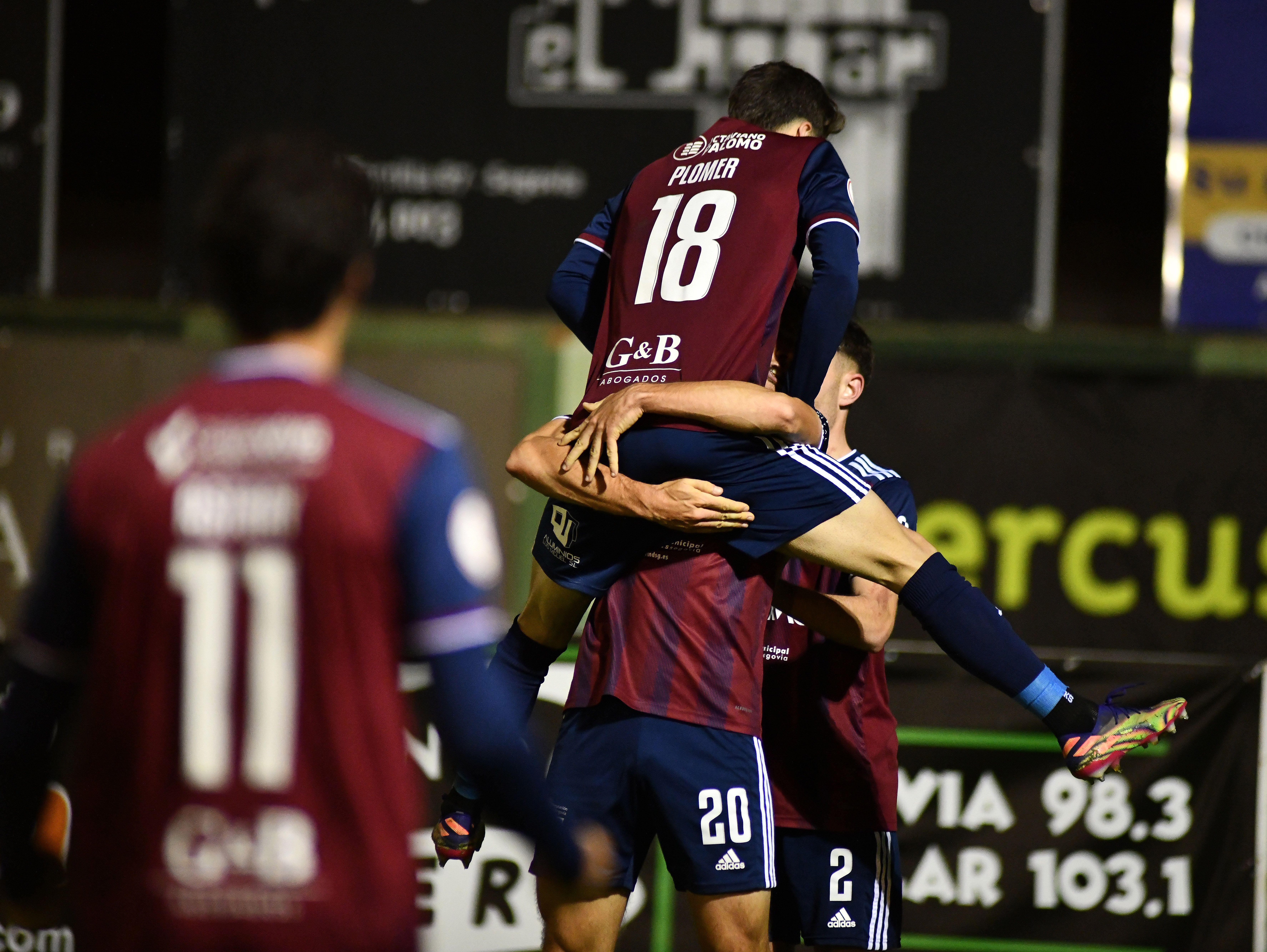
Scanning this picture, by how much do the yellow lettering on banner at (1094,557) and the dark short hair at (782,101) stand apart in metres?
4.27

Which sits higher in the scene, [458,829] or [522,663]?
[522,663]

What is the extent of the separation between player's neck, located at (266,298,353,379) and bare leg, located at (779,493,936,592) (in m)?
1.62

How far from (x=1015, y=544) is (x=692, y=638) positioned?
4.55m

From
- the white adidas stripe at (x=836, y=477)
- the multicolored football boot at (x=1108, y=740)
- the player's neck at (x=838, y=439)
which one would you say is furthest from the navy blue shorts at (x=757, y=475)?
the multicolored football boot at (x=1108, y=740)

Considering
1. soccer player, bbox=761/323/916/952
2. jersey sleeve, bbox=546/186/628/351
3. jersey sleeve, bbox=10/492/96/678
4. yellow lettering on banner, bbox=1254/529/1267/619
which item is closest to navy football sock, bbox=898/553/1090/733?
soccer player, bbox=761/323/916/952

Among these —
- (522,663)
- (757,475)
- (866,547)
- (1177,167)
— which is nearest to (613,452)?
(757,475)

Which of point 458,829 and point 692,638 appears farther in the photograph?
point 458,829

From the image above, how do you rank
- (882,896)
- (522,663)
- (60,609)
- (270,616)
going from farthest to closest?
(882,896), (522,663), (60,609), (270,616)

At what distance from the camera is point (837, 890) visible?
12.1 feet

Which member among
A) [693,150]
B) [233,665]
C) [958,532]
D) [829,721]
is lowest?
[829,721]

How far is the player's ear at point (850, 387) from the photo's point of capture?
13.1ft

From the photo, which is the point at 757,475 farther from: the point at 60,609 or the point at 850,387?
the point at 60,609

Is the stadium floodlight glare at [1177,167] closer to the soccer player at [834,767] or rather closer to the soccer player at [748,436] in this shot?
the soccer player at [834,767]

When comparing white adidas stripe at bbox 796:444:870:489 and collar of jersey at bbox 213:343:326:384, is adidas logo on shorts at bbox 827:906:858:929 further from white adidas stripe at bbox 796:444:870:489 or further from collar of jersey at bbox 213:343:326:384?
collar of jersey at bbox 213:343:326:384
